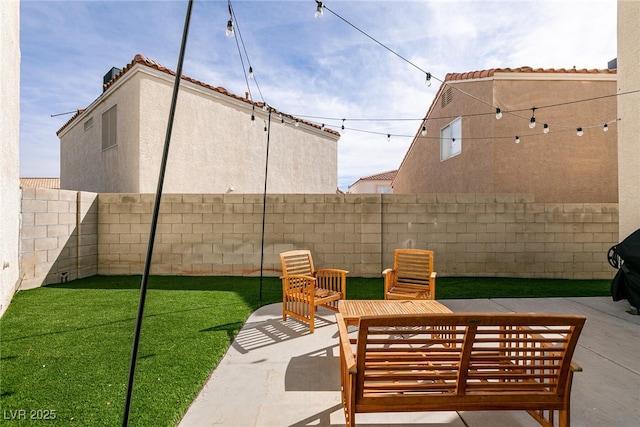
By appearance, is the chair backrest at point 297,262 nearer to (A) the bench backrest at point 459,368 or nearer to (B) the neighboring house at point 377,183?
(A) the bench backrest at point 459,368

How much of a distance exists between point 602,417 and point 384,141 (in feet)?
25.4

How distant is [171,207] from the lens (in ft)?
24.2

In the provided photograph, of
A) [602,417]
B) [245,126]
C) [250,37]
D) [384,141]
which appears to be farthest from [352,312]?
[245,126]

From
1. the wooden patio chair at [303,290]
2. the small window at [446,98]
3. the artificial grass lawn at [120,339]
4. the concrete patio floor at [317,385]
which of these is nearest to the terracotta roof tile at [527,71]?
the small window at [446,98]

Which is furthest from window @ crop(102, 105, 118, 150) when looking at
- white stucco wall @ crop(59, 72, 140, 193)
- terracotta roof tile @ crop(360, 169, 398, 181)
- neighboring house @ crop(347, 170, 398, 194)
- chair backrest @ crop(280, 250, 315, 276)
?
terracotta roof tile @ crop(360, 169, 398, 181)

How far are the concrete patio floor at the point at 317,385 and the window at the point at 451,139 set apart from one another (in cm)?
749

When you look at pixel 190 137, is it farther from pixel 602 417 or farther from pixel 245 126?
pixel 602 417

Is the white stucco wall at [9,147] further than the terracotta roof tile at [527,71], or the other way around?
the terracotta roof tile at [527,71]

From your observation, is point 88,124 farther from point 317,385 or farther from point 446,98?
point 446,98

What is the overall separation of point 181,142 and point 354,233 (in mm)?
5588

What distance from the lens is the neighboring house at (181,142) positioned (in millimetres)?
8273

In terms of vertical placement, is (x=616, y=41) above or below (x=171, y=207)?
above

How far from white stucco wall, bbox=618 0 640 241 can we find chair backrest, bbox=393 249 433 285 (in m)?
3.99

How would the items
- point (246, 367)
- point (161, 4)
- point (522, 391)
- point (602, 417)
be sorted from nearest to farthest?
point (522, 391), point (602, 417), point (246, 367), point (161, 4)
